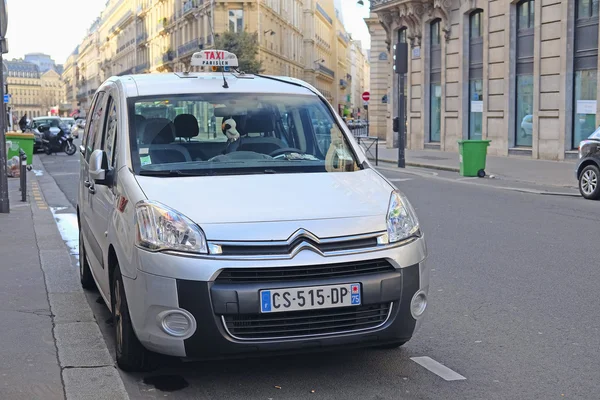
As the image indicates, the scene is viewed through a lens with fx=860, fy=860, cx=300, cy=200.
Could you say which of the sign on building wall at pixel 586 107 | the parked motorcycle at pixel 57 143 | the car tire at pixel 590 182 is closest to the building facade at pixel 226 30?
the parked motorcycle at pixel 57 143

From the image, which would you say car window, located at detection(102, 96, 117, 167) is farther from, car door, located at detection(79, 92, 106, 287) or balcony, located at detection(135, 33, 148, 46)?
balcony, located at detection(135, 33, 148, 46)

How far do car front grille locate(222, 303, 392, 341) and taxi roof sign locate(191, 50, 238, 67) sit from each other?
3.00 m

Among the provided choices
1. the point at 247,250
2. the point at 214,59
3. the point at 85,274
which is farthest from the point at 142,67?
the point at 247,250

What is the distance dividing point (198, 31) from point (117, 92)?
7242 cm

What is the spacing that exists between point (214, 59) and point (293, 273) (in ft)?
10.0

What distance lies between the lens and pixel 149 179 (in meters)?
4.98

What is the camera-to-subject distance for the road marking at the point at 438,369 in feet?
15.9

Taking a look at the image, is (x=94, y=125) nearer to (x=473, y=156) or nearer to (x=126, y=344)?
(x=126, y=344)

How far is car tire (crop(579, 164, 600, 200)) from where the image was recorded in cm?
1534

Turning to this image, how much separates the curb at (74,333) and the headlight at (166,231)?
2.67ft

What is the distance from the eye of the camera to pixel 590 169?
15641mm

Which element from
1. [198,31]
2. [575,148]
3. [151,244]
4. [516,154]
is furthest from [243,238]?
[198,31]

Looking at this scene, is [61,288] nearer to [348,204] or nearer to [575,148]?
[348,204]

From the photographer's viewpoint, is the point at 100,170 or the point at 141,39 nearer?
the point at 100,170
